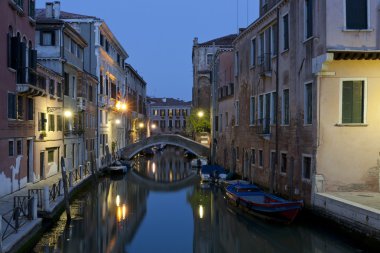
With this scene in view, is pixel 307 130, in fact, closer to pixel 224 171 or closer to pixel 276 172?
pixel 276 172

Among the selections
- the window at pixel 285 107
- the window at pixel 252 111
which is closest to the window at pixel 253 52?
the window at pixel 252 111

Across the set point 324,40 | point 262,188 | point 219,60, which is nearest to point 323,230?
point 324,40

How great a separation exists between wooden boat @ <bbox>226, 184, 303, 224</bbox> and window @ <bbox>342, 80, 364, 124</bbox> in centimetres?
269

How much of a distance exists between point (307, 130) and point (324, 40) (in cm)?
270

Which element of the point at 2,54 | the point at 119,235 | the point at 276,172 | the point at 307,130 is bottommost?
the point at 119,235

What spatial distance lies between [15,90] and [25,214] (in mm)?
5639

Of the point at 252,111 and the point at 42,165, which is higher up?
the point at 252,111

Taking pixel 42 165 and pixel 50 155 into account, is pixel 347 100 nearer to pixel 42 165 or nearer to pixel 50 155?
pixel 42 165

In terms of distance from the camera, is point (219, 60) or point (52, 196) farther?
point (219, 60)

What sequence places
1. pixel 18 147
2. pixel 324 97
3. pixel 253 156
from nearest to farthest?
1. pixel 324 97
2. pixel 18 147
3. pixel 253 156

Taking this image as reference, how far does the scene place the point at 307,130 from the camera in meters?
14.1

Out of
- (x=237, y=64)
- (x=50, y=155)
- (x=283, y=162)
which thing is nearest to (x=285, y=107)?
(x=283, y=162)

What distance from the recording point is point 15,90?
15500mm

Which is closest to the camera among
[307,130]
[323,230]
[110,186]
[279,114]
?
[323,230]
